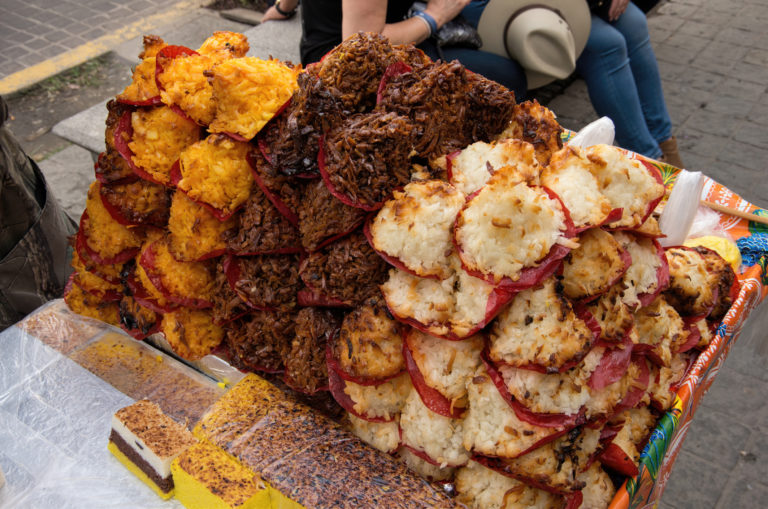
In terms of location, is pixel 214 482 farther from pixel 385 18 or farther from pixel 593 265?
pixel 385 18

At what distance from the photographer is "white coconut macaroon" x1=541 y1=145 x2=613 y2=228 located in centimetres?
131

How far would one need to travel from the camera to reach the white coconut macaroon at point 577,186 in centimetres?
131

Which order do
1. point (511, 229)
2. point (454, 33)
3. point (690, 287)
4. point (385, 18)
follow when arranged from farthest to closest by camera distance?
point (454, 33), point (385, 18), point (690, 287), point (511, 229)

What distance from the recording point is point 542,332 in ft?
4.18

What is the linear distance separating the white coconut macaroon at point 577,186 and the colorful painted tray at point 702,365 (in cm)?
60

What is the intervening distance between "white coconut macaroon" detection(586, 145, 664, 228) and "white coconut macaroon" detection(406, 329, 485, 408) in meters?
0.41

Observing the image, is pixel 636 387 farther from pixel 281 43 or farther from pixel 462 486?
pixel 281 43

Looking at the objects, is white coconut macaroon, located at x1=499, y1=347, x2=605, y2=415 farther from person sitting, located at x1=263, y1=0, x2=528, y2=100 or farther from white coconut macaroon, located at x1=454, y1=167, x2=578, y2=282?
person sitting, located at x1=263, y1=0, x2=528, y2=100

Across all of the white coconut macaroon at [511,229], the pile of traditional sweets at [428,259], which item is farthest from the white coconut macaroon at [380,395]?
the white coconut macaroon at [511,229]

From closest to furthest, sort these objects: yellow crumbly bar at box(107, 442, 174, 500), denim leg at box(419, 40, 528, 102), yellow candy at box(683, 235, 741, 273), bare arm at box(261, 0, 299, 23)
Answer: yellow crumbly bar at box(107, 442, 174, 500), yellow candy at box(683, 235, 741, 273), denim leg at box(419, 40, 528, 102), bare arm at box(261, 0, 299, 23)

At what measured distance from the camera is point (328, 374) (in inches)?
60.7

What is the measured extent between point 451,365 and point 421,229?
302 mm

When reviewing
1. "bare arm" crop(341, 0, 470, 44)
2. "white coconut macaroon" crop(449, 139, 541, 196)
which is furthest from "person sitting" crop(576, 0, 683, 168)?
"white coconut macaroon" crop(449, 139, 541, 196)

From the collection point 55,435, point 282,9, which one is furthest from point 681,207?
point 282,9
